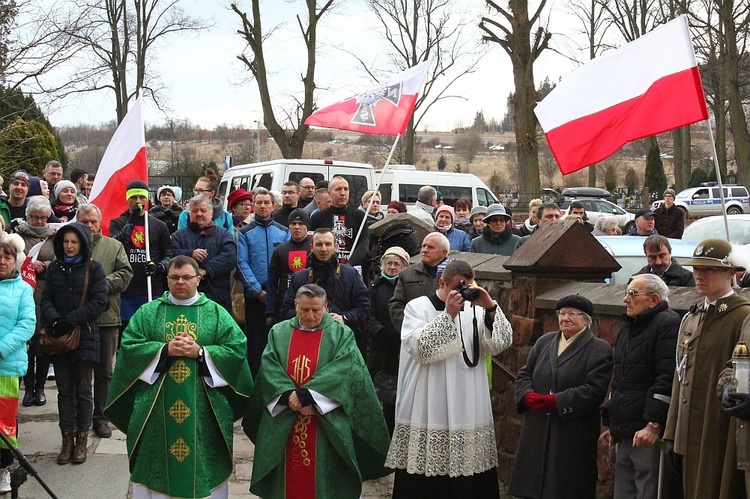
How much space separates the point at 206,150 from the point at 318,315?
94.0 meters

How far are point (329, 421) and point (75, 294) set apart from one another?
8.59 feet

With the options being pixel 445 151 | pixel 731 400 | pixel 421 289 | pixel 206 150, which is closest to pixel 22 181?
pixel 421 289

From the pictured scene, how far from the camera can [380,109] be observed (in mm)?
9148

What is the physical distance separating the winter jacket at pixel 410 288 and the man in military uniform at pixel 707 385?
2092 millimetres

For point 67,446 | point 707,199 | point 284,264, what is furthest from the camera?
point 707,199

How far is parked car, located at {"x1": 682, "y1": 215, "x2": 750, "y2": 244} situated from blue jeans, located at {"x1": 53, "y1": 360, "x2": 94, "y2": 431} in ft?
30.2

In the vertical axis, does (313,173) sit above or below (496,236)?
above

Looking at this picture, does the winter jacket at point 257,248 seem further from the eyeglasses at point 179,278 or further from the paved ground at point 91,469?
the eyeglasses at point 179,278

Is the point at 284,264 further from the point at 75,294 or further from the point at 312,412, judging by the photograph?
the point at 312,412

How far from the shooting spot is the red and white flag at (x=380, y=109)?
9023 millimetres

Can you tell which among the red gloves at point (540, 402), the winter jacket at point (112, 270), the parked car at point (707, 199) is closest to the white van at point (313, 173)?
the winter jacket at point (112, 270)

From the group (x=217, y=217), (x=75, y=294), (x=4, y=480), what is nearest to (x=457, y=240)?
(x=217, y=217)

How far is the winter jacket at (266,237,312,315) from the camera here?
787cm

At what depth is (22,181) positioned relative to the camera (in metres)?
9.51
